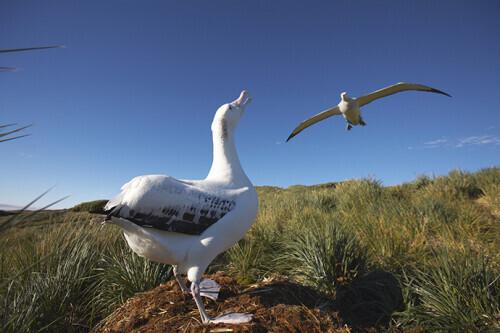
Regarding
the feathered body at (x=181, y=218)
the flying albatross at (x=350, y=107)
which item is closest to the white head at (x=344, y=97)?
the flying albatross at (x=350, y=107)

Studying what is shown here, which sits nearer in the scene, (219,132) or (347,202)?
(219,132)

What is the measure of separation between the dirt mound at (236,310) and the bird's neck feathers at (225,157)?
1.35 metres

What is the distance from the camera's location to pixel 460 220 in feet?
20.6

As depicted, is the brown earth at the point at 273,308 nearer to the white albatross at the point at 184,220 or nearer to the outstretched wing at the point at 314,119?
the white albatross at the point at 184,220

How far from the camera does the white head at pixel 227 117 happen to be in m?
3.08

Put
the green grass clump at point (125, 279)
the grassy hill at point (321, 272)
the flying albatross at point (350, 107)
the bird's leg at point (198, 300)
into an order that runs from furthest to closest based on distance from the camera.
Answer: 1. the flying albatross at point (350, 107)
2. the green grass clump at point (125, 279)
3. the grassy hill at point (321, 272)
4. the bird's leg at point (198, 300)

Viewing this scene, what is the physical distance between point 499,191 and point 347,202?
4.97 m

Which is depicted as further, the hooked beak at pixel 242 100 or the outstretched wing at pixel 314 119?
the outstretched wing at pixel 314 119

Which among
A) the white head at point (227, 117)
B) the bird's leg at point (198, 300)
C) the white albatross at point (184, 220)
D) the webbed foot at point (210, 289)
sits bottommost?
the webbed foot at point (210, 289)

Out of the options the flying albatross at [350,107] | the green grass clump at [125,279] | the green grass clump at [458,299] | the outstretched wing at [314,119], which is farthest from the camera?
the outstretched wing at [314,119]

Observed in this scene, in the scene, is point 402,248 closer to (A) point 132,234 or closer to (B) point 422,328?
(B) point 422,328

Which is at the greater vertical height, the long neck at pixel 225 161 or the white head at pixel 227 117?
the white head at pixel 227 117

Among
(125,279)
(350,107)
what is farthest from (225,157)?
(350,107)

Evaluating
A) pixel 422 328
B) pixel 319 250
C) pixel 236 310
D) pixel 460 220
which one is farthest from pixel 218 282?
pixel 460 220
